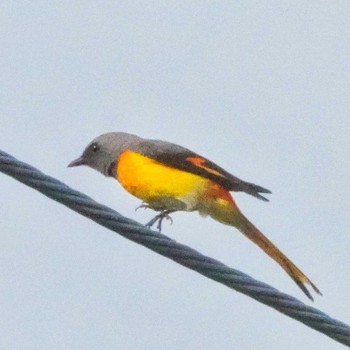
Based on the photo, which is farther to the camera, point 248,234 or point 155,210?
point 155,210

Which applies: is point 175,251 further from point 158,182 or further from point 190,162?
point 190,162

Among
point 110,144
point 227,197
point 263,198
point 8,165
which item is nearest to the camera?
point 8,165

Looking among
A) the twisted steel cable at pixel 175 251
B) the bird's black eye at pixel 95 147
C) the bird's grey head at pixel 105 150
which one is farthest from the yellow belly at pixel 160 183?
the twisted steel cable at pixel 175 251

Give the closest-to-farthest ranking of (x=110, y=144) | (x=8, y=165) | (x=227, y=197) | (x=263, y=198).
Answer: (x=8, y=165), (x=263, y=198), (x=227, y=197), (x=110, y=144)

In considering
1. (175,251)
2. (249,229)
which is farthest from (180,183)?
(175,251)

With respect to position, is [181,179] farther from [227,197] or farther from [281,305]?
[281,305]

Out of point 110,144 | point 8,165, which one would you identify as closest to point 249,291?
point 8,165
